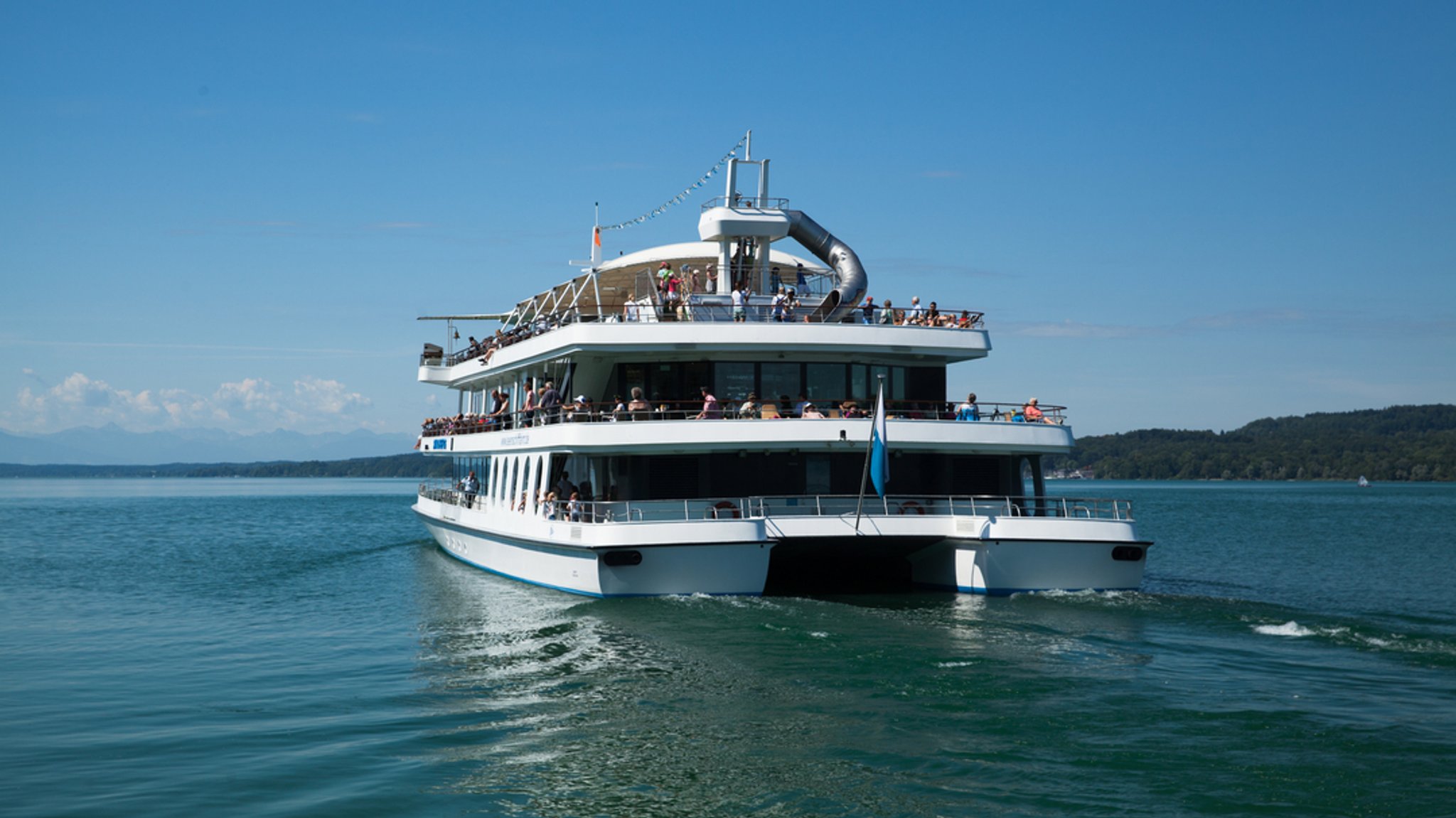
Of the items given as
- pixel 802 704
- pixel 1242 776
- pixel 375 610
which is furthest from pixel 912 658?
pixel 375 610

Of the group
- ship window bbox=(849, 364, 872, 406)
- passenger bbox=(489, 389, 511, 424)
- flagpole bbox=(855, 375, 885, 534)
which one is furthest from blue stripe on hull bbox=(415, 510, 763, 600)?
ship window bbox=(849, 364, 872, 406)

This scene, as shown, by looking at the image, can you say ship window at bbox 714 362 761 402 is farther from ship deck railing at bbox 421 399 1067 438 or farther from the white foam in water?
the white foam in water

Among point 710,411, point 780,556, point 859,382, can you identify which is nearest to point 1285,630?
point 780,556

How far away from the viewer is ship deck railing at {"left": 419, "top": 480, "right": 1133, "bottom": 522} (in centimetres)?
2223

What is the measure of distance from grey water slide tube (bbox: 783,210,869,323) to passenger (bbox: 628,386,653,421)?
7.14 m

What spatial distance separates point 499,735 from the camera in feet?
43.8

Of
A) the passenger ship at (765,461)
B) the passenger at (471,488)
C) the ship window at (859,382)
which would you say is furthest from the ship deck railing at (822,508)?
the passenger at (471,488)

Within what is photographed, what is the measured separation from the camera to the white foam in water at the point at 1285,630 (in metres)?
18.9

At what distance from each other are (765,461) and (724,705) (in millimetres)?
9673

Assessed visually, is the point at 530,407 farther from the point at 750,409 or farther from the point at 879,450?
the point at 879,450

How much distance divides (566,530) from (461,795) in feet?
36.7

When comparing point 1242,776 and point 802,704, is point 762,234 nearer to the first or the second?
point 802,704

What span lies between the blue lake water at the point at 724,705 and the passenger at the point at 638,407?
379 cm

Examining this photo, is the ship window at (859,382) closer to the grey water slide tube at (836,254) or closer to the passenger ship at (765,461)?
the passenger ship at (765,461)
